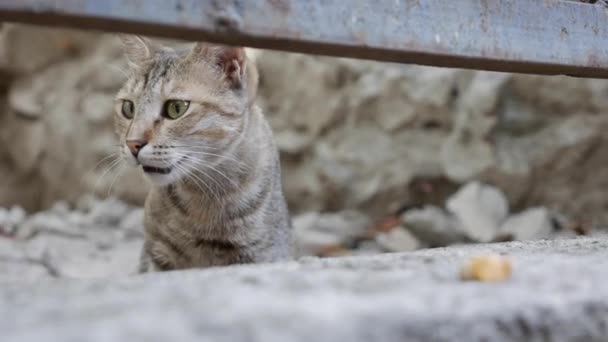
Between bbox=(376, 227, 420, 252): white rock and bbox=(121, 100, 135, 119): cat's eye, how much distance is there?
188 cm

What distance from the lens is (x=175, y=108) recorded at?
2510 millimetres

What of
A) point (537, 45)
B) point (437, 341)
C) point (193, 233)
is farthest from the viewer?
point (193, 233)

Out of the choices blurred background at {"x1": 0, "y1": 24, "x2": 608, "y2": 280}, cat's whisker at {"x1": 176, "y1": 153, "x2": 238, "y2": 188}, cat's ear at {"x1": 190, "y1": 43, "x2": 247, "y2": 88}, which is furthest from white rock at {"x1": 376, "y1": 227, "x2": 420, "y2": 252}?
cat's ear at {"x1": 190, "y1": 43, "x2": 247, "y2": 88}

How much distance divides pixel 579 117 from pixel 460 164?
0.73m

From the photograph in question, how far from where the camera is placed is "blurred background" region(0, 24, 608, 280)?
4.02 m

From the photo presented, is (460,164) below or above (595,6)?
below

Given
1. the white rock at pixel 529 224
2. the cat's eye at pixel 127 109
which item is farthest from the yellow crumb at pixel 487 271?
the white rock at pixel 529 224

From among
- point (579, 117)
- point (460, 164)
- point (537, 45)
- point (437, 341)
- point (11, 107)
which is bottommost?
point (11, 107)

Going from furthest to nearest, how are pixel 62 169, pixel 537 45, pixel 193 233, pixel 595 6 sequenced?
1. pixel 62 169
2. pixel 193 233
3. pixel 595 6
4. pixel 537 45

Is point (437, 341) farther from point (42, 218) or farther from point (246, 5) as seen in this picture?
point (42, 218)

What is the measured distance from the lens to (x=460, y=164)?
4297 mm

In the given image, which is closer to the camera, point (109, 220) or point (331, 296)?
point (331, 296)

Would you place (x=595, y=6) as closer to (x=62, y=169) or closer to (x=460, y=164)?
(x=460, y=164)

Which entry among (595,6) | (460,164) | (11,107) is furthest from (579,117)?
(11,107)
